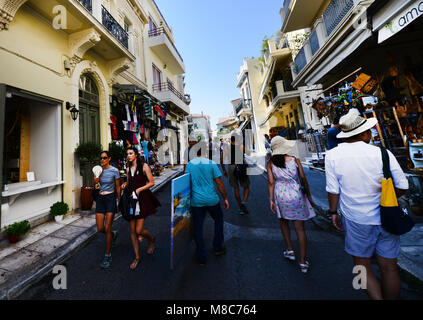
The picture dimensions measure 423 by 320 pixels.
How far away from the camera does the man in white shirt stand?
1.61 metres

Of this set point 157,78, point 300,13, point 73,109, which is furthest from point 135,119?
point 300,13

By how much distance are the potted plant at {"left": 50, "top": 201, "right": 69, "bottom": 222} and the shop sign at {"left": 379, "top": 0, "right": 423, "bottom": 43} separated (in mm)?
9333

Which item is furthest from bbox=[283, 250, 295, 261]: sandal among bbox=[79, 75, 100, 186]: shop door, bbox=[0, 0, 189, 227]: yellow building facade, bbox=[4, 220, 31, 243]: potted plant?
bbox=[79, 75, 100, 186]: shop door

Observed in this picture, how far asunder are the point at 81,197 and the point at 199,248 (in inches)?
180

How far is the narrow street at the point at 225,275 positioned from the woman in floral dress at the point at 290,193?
13.3 inches

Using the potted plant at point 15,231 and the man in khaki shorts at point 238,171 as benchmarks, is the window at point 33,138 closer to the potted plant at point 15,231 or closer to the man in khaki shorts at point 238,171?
the potted plant at point 15,231

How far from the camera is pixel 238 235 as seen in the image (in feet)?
11.9

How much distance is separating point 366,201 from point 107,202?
352cm

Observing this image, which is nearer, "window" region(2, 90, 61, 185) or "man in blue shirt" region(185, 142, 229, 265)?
"man in blue shirt" region(185, 142, 229, 265)

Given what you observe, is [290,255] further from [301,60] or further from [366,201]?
[301,60]

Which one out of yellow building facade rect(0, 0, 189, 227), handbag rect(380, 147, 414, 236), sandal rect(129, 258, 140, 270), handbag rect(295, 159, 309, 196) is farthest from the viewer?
yellow building facade rect(0, 0, 189, 227)

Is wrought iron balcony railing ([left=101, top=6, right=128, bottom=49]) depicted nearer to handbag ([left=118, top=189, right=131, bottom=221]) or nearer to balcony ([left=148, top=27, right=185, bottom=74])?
balcony ([left=148, top=27, right=185, bottom=74])

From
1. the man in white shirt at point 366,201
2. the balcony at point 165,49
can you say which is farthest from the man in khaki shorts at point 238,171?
the balcony at point 165,49
